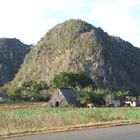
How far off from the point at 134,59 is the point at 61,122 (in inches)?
6736

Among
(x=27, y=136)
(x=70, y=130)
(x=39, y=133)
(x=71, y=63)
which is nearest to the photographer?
(x=27, y=136)

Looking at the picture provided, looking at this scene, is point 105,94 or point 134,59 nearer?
point 105,94

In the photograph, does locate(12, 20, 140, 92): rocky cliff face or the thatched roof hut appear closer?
the thatched roof hut

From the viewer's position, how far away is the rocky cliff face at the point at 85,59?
564 feet

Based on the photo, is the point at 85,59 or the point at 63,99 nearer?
the point at 63,99

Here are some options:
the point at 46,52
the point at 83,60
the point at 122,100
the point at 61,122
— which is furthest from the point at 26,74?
the point at 61,122

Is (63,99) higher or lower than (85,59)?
lower

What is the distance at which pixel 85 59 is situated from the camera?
174375 millimetres

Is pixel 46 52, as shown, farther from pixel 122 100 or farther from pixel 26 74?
pixel 122 100

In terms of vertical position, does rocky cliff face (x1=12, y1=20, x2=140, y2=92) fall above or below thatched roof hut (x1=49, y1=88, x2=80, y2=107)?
above

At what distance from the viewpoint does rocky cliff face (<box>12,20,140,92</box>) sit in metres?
172

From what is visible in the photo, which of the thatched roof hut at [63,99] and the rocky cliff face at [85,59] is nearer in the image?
the thatched roof hut at [63,99]

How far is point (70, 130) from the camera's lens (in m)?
23.3

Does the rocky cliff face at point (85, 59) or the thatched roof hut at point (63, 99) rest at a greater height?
the rocky cliff face at point (85, 59)
